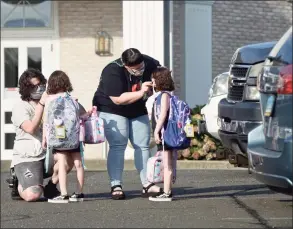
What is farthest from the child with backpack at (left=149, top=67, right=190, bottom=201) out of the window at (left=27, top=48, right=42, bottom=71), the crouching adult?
the window at (left=27, top=48, right=42, bottom=71)

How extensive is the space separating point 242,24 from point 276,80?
14.0m

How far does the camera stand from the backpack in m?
9.91

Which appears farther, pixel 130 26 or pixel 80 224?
pixel 130 26

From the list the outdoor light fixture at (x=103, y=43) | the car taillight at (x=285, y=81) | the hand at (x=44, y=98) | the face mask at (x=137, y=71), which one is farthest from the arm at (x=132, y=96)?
the outdoor light fixture at (x=103, y=43)

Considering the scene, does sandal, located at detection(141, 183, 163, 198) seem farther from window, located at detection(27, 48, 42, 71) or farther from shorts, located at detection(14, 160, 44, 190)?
window, located at detection(27, 48, 42, 71)

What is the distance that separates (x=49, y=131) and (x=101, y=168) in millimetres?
6955

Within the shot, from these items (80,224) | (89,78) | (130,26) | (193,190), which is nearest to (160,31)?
(130,26)

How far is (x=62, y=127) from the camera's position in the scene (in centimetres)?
988

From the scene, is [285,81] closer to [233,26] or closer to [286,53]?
[286,53]

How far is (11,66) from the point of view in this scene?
19.3 m

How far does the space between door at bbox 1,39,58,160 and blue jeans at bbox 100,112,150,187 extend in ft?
29.2

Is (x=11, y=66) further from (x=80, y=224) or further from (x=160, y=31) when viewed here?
(x=80, y=224)

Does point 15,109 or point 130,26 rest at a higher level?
point 130,26

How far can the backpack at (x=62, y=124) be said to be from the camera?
9914 mm
